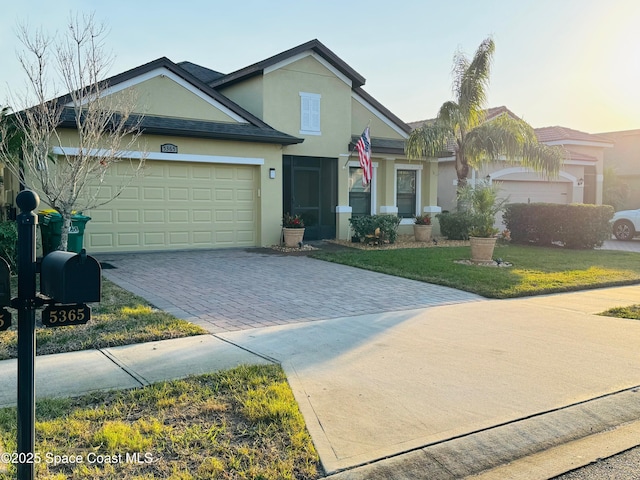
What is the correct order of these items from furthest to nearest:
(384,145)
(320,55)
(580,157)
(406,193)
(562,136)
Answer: (562,136) < (580,157) < (406,193) < (384,145) < (320,55)

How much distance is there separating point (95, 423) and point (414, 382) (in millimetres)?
2728

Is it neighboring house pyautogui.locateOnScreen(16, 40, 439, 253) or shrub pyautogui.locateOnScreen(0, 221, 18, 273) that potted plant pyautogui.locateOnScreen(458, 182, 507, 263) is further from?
shrub pyautogui.locateOnScreen(0, 221, 18, 273)

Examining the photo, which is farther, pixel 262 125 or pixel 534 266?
pixel 262 125

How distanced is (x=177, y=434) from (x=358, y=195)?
15402 mm

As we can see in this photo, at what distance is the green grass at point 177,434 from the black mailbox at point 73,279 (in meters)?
1.33

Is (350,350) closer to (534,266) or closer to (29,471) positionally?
(29,471)

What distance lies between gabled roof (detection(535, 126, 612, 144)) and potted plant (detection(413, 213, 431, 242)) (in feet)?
39.0

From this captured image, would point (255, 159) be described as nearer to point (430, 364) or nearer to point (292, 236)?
point (292, 236)

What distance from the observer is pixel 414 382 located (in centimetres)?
511

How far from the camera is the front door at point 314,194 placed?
17.4 metres

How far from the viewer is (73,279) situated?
8.60ft

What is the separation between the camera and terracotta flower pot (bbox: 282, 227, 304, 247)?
51.7 ft

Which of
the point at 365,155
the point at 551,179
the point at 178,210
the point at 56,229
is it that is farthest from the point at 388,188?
the point at 56,229

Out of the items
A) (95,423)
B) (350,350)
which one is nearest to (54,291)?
(95,423)
